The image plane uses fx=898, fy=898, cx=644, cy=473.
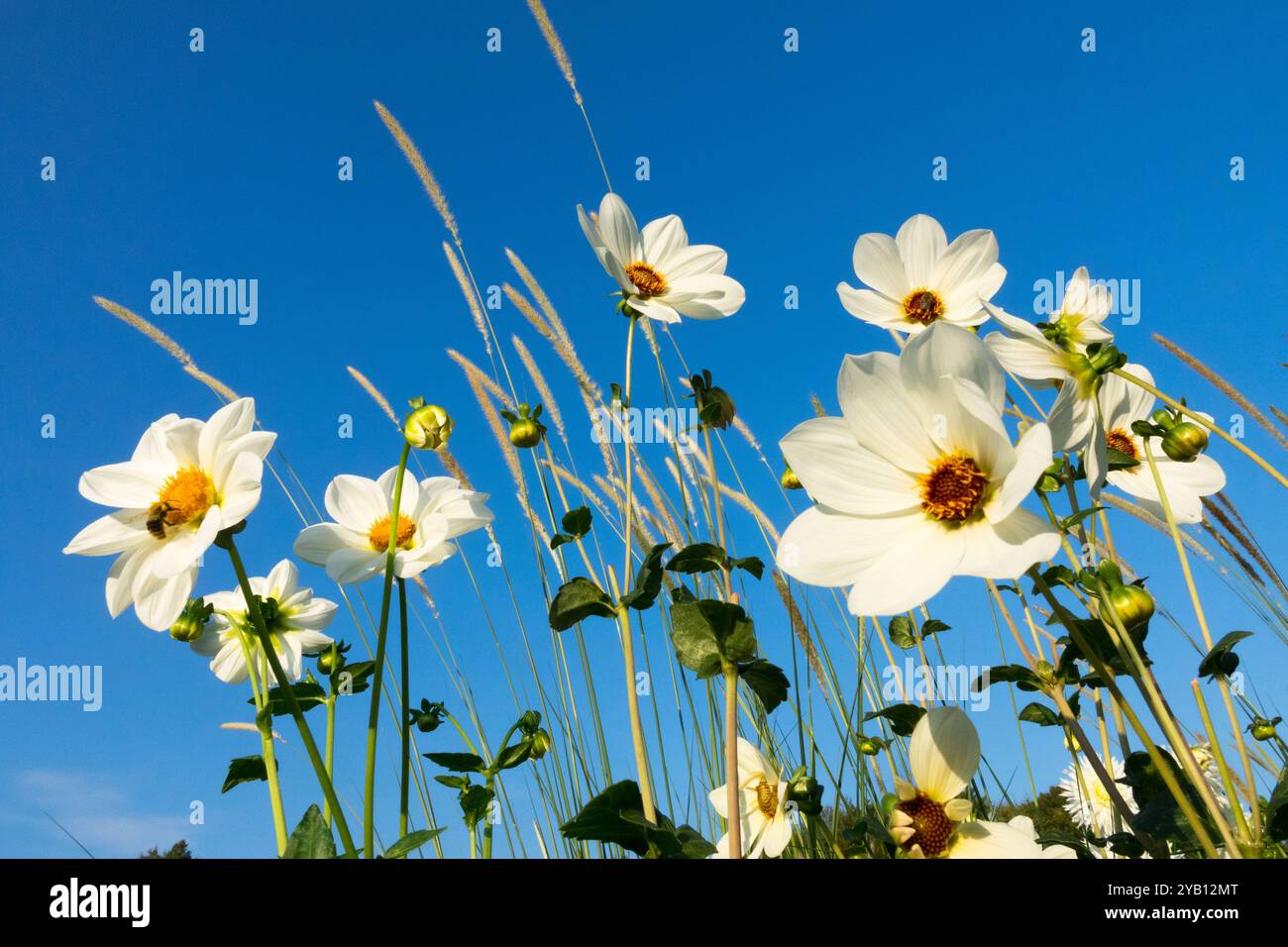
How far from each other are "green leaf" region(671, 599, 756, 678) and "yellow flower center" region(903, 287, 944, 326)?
19.5 inches

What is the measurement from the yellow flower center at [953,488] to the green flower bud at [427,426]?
0.47 metres

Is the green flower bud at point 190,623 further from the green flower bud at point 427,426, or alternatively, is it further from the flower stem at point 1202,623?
the flower stem at point 1202,623

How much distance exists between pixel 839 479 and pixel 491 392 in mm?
1250

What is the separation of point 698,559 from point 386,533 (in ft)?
1.30

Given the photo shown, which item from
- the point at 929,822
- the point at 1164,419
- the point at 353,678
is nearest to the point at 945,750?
the point at 929,822

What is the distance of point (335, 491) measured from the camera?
3.50ft

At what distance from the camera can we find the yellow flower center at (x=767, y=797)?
0.92 meters

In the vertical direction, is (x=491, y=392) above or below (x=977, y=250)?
above

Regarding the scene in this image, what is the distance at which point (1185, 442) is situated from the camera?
796 millimetres

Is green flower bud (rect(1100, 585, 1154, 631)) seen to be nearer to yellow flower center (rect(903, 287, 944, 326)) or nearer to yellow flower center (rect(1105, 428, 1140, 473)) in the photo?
yellow flower center (rect(1105, 428, 1140, 473))

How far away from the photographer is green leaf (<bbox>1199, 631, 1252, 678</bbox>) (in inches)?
30.7

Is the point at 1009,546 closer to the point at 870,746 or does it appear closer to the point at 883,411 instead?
the point at 883,411
